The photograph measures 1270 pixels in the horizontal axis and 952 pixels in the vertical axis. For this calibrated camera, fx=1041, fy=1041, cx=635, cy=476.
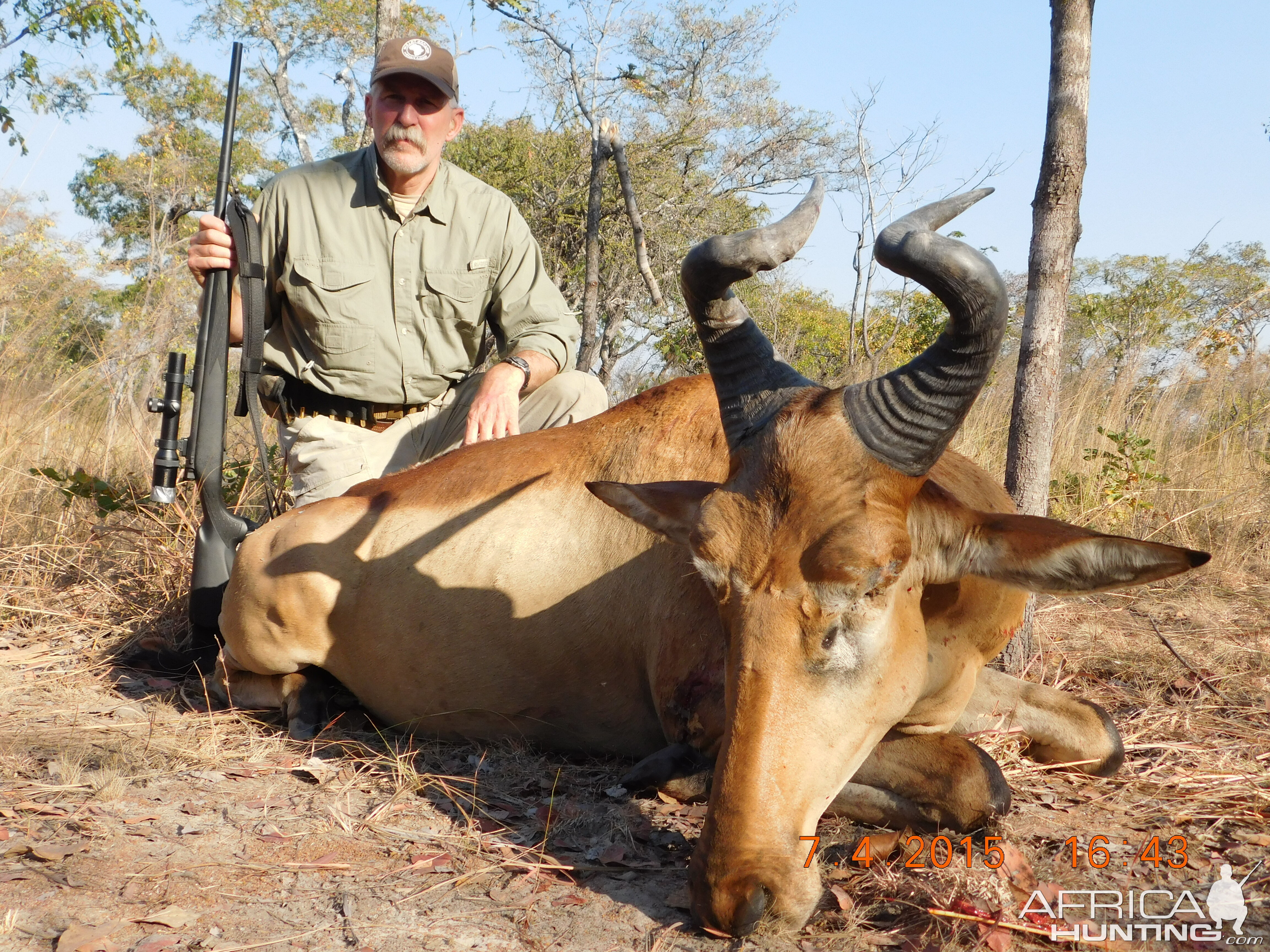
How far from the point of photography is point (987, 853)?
324 cm

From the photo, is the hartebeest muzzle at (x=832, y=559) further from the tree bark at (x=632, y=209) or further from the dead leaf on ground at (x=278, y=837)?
the tree bark at (x=632, y=209)

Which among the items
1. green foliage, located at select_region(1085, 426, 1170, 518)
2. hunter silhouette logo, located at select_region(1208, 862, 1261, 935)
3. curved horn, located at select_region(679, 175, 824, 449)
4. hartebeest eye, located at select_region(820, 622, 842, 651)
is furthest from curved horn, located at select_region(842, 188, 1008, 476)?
green foliage, located at select_region(1085, 426, 1170, 518)

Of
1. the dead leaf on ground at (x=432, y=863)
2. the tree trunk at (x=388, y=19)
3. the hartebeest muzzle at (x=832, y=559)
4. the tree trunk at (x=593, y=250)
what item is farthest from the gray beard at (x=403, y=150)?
the tree trunk at (x=593, y=250)

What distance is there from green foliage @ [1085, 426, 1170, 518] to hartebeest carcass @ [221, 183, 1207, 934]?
12.9 feet

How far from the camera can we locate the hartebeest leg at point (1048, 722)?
13.4 feet

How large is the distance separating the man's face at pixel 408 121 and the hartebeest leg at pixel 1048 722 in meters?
4.16

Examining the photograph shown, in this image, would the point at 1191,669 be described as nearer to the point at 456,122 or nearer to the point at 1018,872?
the point at 1018,872

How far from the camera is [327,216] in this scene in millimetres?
6031

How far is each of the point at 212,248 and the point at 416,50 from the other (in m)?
1.70

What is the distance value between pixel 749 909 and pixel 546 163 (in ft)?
55.1

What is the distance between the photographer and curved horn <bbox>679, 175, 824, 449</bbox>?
10.4ft

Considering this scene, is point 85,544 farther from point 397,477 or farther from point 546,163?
point 546,163

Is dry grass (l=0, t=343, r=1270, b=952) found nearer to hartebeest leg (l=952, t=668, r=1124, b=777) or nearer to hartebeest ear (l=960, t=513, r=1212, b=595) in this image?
hartebeest leg (l=952, t=668, r=1124, b=777)

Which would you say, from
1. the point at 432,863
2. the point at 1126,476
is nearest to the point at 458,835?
the point at 432,863
